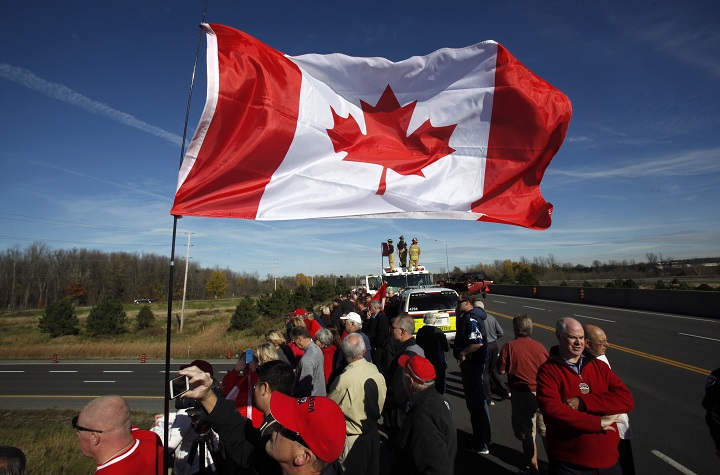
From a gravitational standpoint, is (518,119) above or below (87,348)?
above

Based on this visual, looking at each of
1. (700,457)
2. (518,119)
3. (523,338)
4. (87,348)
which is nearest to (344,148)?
(518,119)

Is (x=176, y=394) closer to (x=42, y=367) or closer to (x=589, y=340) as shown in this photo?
(x=589, y=340)

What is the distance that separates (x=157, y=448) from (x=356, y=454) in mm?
1791

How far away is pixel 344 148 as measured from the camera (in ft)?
13.5

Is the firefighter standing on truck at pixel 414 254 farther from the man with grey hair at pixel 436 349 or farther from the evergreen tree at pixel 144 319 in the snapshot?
the evergreen tree at pixel 144 319

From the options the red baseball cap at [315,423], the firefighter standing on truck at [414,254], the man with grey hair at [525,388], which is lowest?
the man with grey hair at [525,388]

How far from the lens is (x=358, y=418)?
3.57m

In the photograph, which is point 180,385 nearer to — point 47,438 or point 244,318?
point 47,438

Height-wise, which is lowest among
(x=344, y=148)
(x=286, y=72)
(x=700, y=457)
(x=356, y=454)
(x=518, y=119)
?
(x=700, y=457)

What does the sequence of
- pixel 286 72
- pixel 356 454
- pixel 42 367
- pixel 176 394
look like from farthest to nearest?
pixel 42 367 < pixel 286 72 < pixel 356 454 < pixel 176 394

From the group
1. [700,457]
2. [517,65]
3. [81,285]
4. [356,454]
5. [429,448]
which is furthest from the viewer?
[81,285]

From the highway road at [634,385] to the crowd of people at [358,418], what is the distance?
4.69 ft

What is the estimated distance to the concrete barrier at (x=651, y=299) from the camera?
2019 cm

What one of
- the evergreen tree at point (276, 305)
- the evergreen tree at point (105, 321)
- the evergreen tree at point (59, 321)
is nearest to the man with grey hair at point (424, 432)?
the evergreen tree at point (276, 305)
